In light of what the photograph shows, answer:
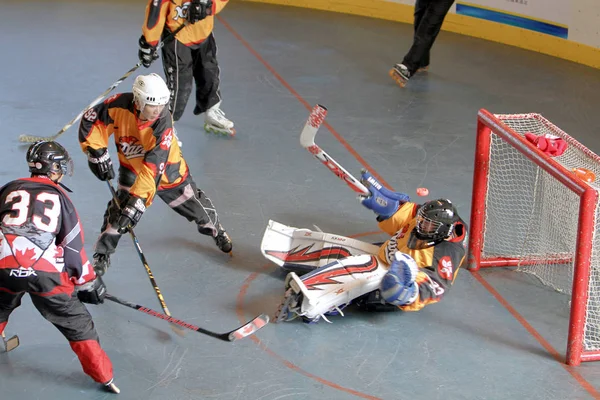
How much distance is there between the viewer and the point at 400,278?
4355 millimetres

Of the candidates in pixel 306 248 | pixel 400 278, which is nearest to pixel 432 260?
pixel 400 278

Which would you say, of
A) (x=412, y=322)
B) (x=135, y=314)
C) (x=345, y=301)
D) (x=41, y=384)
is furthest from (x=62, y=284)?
(x=412, y=322)

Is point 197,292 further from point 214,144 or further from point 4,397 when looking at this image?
point 214,144

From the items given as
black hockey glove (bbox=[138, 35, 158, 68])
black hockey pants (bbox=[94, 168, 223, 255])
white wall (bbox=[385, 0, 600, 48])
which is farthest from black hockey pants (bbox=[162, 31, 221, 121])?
white wall (bbox=[385, 0, 600, 48])

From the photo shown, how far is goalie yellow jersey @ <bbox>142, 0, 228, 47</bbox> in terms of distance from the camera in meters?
6.16

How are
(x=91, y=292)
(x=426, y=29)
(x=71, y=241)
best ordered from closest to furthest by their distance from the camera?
(x=71, y=241) < (x=91, y=292) < (x=426, y=29)

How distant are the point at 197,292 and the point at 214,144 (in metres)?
2.36

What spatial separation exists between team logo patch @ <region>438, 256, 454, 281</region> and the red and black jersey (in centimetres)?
199

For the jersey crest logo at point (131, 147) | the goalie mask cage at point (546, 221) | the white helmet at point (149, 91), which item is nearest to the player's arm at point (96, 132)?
the jersey crest logo at point (131, 147)

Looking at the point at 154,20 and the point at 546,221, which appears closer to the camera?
the point at 546,221

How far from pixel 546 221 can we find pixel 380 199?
45.0 inches

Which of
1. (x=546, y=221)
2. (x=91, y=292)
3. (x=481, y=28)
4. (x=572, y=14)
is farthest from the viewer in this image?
(x=481, y=28)

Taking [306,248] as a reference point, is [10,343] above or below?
below

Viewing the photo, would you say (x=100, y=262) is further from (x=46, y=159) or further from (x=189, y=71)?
(x=189, y=71)
